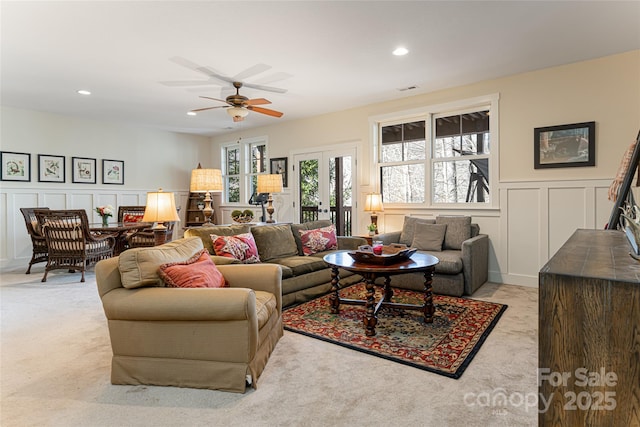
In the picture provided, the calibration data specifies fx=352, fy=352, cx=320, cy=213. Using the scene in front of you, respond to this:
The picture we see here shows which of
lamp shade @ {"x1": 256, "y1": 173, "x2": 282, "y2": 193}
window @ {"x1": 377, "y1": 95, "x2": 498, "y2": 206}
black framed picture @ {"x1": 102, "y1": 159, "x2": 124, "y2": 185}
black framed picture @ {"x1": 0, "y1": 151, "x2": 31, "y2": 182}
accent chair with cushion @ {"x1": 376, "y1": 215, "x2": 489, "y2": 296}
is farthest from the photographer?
black framed picture @ {"x1": 102, "y1": 159, "x2": 124, "y2": 185}

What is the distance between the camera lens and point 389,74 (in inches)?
169

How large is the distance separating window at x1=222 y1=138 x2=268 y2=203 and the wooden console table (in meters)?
6.46

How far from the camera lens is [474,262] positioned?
3971 mm

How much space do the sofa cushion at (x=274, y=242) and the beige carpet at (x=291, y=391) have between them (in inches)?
49.2

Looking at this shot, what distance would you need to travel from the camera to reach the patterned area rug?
2.42 meters

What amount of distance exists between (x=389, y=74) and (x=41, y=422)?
434cm

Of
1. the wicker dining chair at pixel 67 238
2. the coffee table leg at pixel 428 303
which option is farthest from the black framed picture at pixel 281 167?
the coffee table leg at pixel 428 303

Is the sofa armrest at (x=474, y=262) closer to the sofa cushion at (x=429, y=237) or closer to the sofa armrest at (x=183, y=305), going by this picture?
the sofa cushion at (x=429, y=237)

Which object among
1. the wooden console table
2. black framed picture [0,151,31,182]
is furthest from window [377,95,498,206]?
black framed picture [0,151,31,182]

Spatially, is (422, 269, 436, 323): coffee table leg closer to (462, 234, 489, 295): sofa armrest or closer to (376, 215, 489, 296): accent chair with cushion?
(376, 215, 489, 296): accent chair with cushion

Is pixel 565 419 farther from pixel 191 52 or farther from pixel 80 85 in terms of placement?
pixel 80 85

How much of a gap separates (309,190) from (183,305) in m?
4.72

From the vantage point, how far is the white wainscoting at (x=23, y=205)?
5.81 m

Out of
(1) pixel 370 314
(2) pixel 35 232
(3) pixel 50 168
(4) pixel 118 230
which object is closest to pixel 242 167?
(4) pixel 118 230
